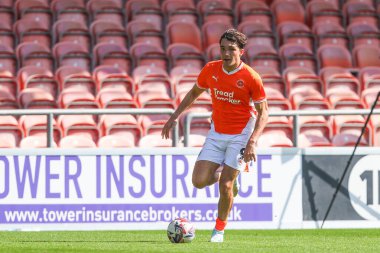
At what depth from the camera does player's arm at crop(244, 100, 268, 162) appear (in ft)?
33.8

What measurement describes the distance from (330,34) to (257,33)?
1383 mm

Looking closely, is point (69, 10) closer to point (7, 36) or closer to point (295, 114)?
point (7, 36)

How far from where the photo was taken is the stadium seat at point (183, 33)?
19438 millimetres

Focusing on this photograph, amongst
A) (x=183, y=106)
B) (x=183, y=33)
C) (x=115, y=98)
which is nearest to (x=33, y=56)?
(x=115, y=98)

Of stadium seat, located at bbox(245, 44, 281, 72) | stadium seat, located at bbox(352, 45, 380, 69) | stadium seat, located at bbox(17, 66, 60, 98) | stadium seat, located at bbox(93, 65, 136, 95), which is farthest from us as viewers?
stadium seat, located at bbox(352, 45, 380, 69)

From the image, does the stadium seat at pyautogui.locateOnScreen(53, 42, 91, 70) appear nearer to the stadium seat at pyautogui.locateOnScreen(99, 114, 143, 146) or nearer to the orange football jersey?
the stadium seat at pyautogui.locateOnScreen(99, 114, 143, 146)

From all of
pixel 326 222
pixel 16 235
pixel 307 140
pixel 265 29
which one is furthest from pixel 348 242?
pixel 265 29

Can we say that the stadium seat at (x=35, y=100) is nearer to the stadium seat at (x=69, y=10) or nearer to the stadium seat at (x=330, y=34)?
the stadium seat at (x=69, y=10)

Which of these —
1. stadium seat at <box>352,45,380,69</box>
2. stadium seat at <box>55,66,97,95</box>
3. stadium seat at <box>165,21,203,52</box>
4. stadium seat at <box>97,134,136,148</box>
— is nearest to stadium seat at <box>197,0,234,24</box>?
stadium seat at <box>165,21,203,52</box>

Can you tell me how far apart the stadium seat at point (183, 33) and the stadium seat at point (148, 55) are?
0.79 metres

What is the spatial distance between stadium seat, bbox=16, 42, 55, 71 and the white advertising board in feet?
16.7

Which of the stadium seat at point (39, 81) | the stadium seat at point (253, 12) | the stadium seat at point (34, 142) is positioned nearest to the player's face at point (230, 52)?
the stadium seat at point (34, 142)

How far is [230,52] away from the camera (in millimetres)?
10438

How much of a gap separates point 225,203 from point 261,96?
3.66ft
